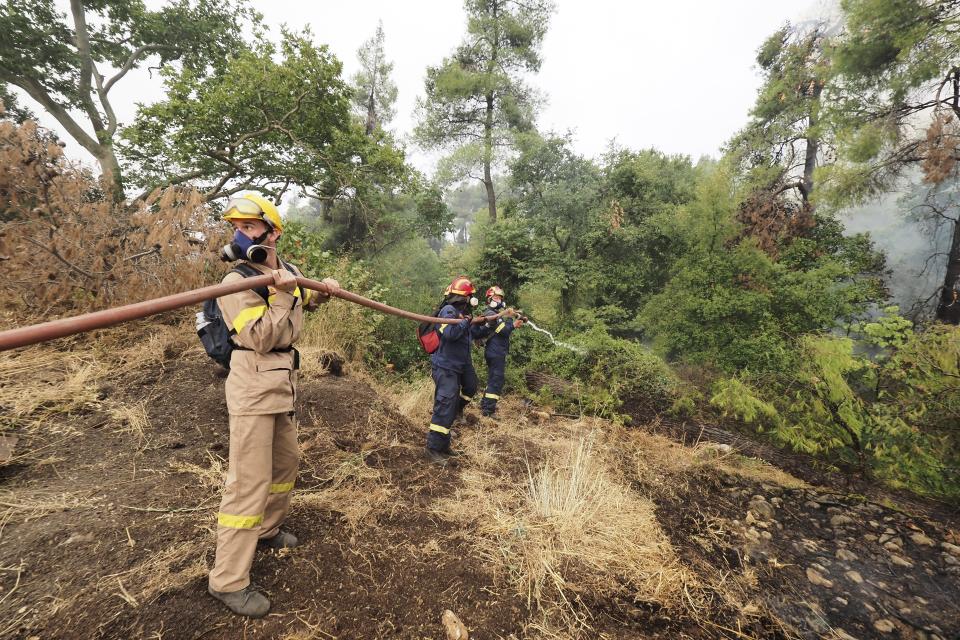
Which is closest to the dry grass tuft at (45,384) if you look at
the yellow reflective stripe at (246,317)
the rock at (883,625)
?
the yellow reflective stripe at (246,317)

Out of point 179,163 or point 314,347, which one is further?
point 179,163

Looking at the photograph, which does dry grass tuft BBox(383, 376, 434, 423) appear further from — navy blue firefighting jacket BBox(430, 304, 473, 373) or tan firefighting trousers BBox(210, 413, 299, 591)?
tan firefighting trousers BBox(210, 413, 299, 591)

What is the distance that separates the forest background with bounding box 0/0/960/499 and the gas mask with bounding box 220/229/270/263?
4.68m

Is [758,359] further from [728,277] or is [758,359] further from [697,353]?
[728,277]

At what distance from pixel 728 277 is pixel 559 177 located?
6995mm

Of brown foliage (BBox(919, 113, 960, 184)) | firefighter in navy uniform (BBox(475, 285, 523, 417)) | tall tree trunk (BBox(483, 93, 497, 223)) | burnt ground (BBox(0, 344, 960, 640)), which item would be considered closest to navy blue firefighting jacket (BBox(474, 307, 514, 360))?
firefighter in navy uniform (BBox(475, 285, 523, 417))

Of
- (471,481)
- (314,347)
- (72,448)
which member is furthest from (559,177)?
(72,448)

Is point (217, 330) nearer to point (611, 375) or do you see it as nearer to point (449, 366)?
point (449, 366)

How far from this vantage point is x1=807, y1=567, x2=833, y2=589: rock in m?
2.78

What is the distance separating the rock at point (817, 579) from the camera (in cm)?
278

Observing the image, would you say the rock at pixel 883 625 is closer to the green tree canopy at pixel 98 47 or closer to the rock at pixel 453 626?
the rock at pixel 453 626

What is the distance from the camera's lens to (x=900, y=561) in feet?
10.0

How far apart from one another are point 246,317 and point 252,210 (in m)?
0.63

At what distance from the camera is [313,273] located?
7805 millimetres
